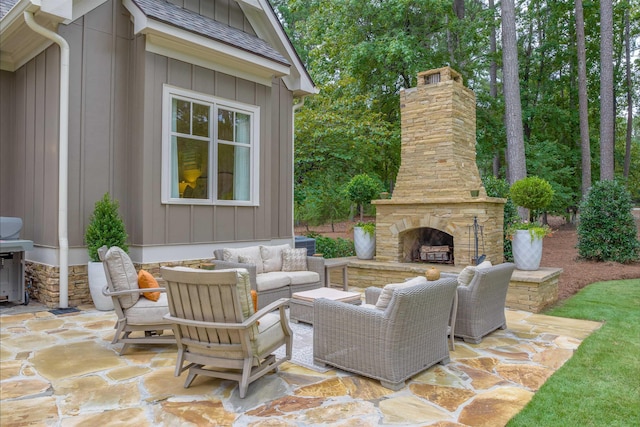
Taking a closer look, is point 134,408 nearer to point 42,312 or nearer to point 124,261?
point 124,261

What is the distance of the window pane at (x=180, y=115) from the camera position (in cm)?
626

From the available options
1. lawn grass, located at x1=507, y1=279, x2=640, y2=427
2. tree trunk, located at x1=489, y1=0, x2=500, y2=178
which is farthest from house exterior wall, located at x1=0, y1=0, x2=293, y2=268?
tree trunk, located at x1=489, y1=0, x2=500, y2=178

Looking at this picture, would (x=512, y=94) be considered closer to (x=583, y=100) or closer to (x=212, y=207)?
(x=583, y=100)

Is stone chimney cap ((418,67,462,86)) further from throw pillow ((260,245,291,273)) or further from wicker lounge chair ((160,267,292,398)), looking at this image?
wicker lounge chair ((160,267,292,398))

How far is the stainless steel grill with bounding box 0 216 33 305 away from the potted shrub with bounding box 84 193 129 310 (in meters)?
0.81

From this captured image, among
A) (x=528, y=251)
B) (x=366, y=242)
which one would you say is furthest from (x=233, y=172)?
(x=528, y=251)

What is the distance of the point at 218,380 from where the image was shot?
132 inches

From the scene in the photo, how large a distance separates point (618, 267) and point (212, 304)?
930 centimetres

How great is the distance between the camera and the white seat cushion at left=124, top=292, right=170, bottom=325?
3953mm

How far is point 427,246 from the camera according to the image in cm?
782

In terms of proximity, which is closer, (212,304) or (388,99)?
(212,304)

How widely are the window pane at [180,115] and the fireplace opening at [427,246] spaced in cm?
418

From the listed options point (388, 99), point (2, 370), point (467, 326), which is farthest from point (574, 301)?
point (388, 99)

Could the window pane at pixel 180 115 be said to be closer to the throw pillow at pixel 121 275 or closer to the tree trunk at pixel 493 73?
the throw pillow at pixel 121 275
